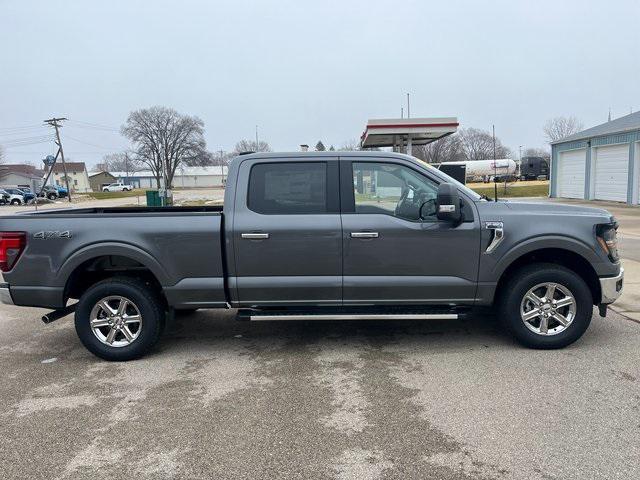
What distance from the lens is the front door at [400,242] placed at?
4.68 m

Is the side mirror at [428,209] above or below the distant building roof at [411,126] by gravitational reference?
below

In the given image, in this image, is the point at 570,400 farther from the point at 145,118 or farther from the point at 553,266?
the point at 145,118

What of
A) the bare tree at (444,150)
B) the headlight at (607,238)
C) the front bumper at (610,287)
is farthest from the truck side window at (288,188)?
the bare tree at (444,150)

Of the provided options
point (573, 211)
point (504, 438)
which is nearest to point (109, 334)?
point (504, 438)

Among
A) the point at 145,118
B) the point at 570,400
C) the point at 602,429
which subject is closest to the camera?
the point at 602,429

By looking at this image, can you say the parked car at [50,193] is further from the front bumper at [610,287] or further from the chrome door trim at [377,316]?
the front bumper at [610,287]

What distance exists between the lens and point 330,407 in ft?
12.5

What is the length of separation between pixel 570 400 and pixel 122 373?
12.4ft

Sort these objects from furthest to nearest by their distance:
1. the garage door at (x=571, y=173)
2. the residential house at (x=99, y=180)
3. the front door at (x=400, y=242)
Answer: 1. the residential house at (x=99, y=180)
2. the garage door at (x=571, y=173)
3. the front door at (x=400, y=242)

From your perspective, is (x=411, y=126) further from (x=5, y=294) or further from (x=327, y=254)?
(x=5, y=294)

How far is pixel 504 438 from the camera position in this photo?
10.8ft

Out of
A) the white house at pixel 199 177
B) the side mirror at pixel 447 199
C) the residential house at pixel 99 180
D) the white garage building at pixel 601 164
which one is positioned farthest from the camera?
the residential house at pixel 99 180

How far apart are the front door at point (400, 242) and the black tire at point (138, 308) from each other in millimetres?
1881

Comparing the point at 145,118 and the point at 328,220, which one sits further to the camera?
the point at 145,118
